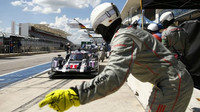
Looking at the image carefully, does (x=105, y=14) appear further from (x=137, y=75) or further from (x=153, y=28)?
(x=153, y=28)

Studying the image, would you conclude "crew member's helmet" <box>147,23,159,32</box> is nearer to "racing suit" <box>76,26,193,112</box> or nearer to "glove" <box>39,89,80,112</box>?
"racing suit" <box>76,26,193,112</box>

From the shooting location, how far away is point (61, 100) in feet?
3.86

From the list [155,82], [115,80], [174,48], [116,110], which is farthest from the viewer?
[116,110]

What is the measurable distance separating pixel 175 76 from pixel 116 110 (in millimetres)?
2565

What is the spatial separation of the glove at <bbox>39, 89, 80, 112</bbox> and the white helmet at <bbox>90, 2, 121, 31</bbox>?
757mm

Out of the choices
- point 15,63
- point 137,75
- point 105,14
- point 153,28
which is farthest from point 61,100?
point 15,63

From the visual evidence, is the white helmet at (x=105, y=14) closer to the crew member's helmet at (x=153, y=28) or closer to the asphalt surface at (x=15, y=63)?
the crew member's helmet at (x=153, y=28)

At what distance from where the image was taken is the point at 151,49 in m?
1.36

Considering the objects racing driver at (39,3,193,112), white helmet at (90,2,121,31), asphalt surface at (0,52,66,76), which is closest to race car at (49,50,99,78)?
asphalt surface at (0,52,66,76)

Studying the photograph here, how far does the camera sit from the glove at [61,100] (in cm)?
118

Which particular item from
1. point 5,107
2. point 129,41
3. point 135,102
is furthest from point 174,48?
point 5,107

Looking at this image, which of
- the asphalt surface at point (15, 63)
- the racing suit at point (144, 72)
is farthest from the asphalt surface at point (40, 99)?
the asphalt surface at point (15, 63)

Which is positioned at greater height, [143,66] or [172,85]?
[143,66]

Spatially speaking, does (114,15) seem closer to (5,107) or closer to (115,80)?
(115,80)
